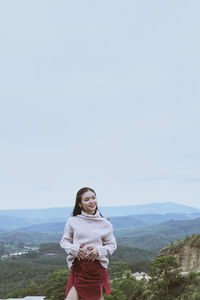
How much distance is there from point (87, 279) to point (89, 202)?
614 millimetres

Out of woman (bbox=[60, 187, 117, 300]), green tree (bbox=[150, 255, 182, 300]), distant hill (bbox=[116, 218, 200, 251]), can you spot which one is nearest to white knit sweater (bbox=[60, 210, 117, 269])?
woman (bbox=[60, 187, 117, 300])

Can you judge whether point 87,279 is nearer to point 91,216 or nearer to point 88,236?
point 88,236

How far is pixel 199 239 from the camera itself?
9148 millimetres

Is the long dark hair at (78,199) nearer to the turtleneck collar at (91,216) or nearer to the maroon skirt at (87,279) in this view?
the turtleneck collar at (91,216)

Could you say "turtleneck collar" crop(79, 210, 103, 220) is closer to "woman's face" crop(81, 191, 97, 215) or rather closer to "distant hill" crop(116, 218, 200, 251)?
"woman's face" crop(81, 191, 97, 215)

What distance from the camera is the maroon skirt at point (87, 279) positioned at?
243cm

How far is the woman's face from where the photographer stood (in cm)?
261

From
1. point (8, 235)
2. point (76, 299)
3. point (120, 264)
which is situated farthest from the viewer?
point (8, 235)

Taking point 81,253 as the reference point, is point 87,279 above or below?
below

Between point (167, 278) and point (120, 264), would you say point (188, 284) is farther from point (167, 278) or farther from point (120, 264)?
point (120, 264)

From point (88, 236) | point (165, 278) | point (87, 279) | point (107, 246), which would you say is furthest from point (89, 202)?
point (165, 278)

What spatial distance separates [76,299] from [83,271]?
225 mm

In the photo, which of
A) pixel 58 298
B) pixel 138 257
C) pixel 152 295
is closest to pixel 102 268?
pixel 152 295

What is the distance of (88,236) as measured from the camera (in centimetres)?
250
